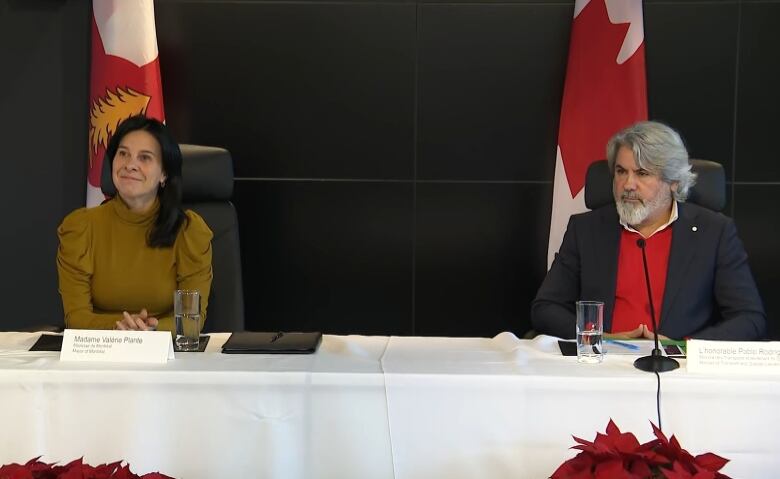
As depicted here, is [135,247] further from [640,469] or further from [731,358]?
A: [640,469]

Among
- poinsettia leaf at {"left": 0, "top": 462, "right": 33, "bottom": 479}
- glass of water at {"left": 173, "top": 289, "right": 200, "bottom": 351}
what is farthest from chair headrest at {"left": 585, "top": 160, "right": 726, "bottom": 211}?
poinsettia leaf at {"left": 0, "top": 462, "right": 33, "bottom": 479}

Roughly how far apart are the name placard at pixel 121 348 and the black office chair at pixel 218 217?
38.4 inches

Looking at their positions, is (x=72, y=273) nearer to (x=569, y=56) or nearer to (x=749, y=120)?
(x=569, y=56)

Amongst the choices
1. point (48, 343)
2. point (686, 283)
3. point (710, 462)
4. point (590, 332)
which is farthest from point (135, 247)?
point (710, 462)

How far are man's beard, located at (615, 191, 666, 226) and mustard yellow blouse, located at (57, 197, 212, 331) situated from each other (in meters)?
1.24

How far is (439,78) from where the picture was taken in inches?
151

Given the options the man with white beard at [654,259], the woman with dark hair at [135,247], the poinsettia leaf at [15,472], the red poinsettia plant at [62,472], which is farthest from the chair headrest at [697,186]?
the poinsettia leaf at [15,472]

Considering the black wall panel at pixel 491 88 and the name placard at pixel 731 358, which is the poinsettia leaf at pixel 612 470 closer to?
the name placard at pixel 731 358

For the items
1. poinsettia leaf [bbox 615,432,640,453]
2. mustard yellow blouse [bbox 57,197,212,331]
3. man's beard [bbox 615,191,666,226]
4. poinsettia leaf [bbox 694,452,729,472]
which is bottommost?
poinsettia leaf [bbox 694,452,729,472]

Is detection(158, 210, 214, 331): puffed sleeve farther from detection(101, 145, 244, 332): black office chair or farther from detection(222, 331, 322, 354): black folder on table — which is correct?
detection(222, 331, 322, 354): black folder on table

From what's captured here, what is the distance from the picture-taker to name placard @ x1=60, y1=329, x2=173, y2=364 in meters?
1.92

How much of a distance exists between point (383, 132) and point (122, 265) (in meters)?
1.52

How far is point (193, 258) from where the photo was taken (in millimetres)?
2648

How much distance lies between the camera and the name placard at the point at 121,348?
1925 millimetres
